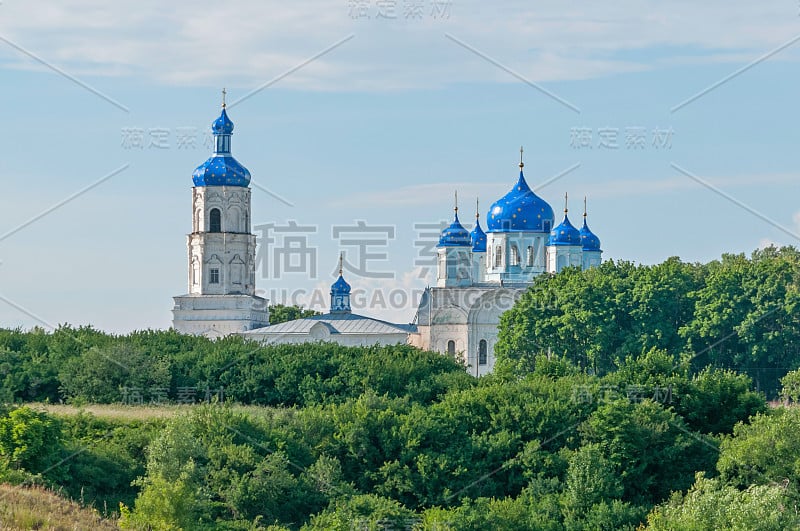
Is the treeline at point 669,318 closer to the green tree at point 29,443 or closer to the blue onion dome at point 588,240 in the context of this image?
the blue onion dome at point 588,240

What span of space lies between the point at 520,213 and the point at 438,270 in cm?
470

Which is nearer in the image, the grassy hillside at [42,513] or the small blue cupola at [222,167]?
the grassy hillside at [42,513]

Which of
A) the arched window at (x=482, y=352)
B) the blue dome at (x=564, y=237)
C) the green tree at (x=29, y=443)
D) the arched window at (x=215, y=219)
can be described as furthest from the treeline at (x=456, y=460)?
the arched window at (x=215, y=219)

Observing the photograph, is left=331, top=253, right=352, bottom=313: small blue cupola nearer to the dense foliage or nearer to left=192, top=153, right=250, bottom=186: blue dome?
left=192, top=153, right=250, bottom=186: blue dome

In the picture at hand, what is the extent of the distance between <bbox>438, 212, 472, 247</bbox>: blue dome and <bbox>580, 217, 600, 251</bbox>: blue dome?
508 centimetres

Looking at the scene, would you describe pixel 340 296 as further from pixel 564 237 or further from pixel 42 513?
pixel 42 513

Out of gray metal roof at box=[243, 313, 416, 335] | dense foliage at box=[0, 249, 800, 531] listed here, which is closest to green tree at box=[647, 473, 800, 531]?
dense foliage at box=[0, 249, 800, 531]

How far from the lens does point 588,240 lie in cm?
7544

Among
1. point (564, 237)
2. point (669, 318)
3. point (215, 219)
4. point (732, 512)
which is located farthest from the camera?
point (215, 219)

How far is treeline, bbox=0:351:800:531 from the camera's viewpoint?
33656mm

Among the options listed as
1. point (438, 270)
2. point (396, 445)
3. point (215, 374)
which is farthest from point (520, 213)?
point (396, 445)

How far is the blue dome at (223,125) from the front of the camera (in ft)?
246

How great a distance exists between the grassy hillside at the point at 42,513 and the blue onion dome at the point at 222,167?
42.3 meters

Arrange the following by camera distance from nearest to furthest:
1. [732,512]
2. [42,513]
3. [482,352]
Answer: [42,513] < [732,512] < [482,352]
